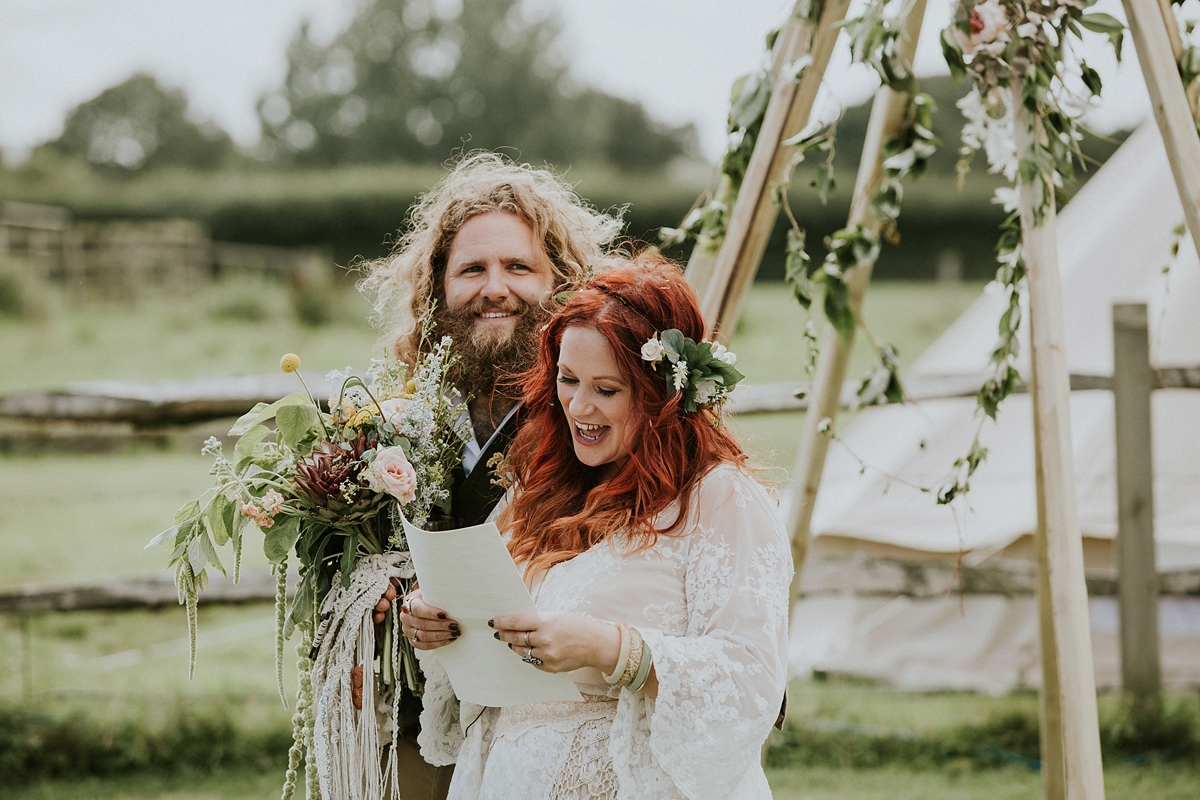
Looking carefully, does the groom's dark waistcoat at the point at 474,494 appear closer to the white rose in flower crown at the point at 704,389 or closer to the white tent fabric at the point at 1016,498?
the white rose in flower crown at the point at 704,389

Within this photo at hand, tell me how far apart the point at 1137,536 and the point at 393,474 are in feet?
10.4

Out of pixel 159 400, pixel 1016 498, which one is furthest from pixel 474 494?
pixel 1016 498

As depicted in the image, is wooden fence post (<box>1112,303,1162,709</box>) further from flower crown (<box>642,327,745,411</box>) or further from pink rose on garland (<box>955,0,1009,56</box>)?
flower crown (<box>642,327,745,411</box>)

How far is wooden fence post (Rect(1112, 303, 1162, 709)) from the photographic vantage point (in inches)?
150

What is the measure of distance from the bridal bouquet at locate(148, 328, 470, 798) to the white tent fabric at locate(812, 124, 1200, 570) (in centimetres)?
279

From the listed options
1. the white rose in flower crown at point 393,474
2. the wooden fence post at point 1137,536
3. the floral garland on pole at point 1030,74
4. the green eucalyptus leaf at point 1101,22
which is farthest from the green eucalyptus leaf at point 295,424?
the wooden fence post at point 1137,536

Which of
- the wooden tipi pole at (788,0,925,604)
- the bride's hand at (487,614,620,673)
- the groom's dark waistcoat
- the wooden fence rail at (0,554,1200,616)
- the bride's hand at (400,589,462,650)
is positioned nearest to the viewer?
the bride's hand at (487,614,620,673)

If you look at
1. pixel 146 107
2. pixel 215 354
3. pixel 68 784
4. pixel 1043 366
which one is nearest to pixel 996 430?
pixel 1043 366

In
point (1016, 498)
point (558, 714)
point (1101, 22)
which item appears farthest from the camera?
point (1016, 498)

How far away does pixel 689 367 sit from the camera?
1.71 metres

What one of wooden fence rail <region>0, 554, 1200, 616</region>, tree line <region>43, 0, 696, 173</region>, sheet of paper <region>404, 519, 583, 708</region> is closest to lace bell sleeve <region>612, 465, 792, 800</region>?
sheet of paper <region>404, 519, 583, 708</region>

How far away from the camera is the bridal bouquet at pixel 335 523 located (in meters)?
1.84

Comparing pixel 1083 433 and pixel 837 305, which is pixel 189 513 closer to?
pixel 837 305

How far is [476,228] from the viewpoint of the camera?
2.32m
